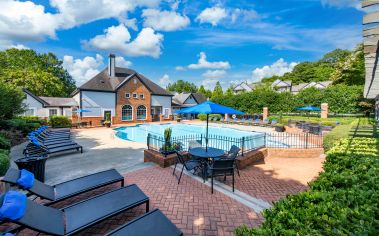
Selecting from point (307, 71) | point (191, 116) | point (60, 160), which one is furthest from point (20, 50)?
point (307, 71)

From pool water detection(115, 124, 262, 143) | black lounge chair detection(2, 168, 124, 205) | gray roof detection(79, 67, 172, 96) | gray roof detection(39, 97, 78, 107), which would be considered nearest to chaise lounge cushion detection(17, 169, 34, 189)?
black lounge chair detection(2, 168, 124, 205)

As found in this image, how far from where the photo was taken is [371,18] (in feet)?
5.40

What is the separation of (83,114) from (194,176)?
913 inches

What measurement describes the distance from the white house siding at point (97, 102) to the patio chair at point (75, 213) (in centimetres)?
2411

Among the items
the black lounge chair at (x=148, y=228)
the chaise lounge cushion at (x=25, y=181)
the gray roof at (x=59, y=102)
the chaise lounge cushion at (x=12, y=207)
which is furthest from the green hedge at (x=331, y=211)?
the gray roof at (x=59, y=102)

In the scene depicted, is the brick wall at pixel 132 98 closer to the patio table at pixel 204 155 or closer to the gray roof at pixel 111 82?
the gray roof at pixel 111 82

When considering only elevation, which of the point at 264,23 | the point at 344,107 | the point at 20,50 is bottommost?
the point at 344,107

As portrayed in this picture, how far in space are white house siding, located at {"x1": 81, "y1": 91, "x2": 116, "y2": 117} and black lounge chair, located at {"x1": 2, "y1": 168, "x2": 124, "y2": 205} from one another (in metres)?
22.6

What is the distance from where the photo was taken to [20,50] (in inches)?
1756

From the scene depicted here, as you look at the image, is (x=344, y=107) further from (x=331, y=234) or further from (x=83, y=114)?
(x=83, y=114)

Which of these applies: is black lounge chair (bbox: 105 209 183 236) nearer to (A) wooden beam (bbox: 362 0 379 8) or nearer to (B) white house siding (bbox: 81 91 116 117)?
(A) wooden beam (bbox: 362 0 379 8)

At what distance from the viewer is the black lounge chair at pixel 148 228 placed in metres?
3.08

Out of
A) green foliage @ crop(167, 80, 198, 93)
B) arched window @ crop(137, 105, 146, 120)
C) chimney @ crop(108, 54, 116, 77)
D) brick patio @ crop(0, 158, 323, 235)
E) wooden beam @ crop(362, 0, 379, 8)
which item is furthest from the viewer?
green foliage @ crop(167, 80, 198, 93)

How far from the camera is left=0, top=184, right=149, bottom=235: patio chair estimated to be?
303 cm
